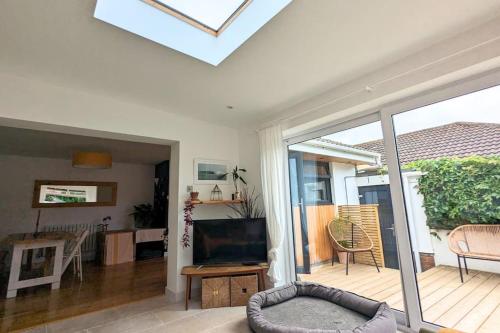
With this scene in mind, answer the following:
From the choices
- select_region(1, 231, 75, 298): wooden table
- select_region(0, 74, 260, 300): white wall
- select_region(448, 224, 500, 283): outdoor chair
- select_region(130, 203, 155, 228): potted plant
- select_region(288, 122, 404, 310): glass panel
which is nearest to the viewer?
select_region(448, 224, 500, 283): outdoor chair

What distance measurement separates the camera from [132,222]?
633 cm

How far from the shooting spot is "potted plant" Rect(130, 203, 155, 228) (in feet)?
20.0

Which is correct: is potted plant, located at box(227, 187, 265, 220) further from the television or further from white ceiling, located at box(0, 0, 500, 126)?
white ceiling, located at box(0, 0, 500, 126)

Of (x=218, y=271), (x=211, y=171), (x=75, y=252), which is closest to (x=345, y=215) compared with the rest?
(x=218, y=271)

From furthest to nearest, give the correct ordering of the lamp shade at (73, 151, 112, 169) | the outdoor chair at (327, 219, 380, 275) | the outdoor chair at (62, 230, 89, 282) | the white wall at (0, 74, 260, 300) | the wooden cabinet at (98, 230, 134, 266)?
the wooden cabinet at (98, 230, 134, 266) < the lamp shade at (73, 151, 112, 169) < the outdoor chair at (62, 230, 89, 282) < the outdoor chair at (327, 219, 380, 275) < the white wall at (0, 74, 260, 300)

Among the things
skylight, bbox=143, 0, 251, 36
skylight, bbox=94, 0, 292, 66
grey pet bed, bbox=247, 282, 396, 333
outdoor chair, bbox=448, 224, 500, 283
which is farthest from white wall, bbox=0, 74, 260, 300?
outdoor chair, bbox=448, 224, 500, 283

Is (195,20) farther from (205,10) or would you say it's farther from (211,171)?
(211,171)

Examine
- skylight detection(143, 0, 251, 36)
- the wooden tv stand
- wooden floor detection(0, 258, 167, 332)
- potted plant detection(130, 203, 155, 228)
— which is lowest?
wooden floor detection(0, 258, 167, 332)

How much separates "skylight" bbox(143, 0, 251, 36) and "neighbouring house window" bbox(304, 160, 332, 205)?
200 centimetres

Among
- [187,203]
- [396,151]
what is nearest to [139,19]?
[187,203]

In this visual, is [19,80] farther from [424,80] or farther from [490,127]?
[490,127]

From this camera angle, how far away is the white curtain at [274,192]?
2.95m

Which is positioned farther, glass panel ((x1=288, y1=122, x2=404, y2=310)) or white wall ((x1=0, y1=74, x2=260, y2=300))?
glass panel ((x1=288, y1=122, x2=404, y2=310))

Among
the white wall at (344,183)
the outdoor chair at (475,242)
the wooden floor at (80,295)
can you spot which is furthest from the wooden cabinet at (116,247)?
the outdoor chair at (475,242)
